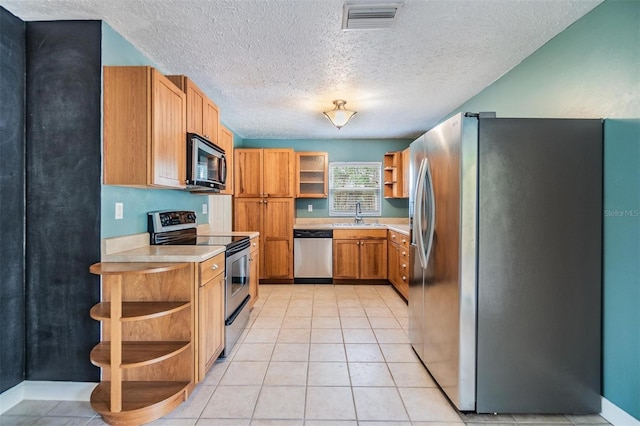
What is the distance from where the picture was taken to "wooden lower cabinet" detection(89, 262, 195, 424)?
1.68 meters

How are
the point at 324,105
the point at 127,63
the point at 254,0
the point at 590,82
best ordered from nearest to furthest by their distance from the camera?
the point at 254,0 < the point at 590,82 < the point at 127,63 < the point at 324,105

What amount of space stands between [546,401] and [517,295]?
2.11 feet

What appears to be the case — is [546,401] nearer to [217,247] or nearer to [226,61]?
[217,247]

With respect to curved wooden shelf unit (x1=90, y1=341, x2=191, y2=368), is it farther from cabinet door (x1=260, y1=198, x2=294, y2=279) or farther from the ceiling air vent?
cabinet door (x1=260, y1=198, x2=294, y2=279)

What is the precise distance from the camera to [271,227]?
4.76m

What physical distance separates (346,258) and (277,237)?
113cm

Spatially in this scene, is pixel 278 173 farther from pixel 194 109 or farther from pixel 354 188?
pixel 194 109

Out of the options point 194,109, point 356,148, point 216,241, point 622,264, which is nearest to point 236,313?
point 216,241

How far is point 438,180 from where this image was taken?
2018mm

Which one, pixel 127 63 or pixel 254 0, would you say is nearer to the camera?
pixel 254 0

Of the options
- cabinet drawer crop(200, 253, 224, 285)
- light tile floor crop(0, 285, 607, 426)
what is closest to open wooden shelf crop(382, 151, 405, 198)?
light tile floor crop(0, 285, 607, 426)

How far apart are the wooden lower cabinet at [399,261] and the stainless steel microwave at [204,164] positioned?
2360 millimetres

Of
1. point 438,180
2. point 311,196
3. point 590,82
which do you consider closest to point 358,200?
point 311,196

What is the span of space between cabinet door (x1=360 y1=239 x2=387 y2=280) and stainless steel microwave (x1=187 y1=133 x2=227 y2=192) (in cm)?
253
